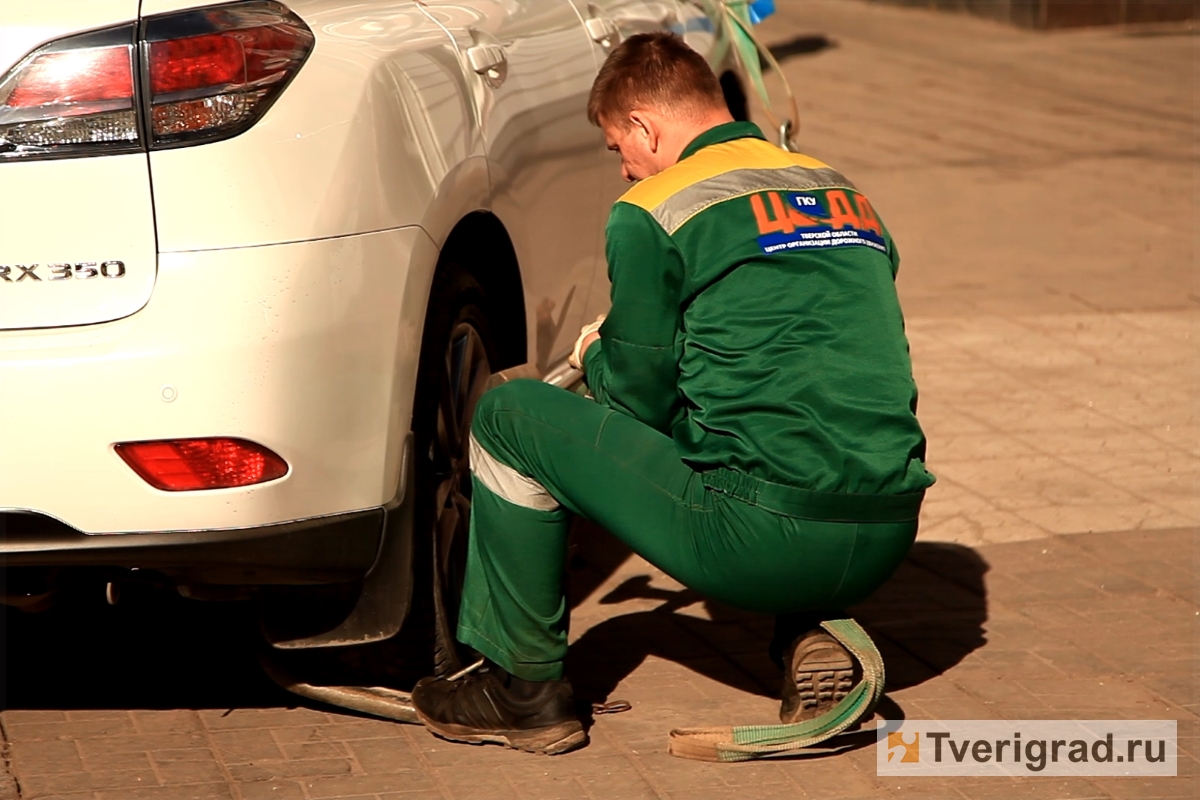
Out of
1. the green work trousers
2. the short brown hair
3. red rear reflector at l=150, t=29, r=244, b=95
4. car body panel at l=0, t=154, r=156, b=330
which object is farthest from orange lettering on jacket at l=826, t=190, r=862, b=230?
car body panel at l=0, t=154, r=156, b=330

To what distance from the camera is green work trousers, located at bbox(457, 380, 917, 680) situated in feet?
11.1

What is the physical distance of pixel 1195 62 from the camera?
14500mm

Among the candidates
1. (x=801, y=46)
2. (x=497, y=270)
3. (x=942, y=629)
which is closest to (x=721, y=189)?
(x=497, y=270)

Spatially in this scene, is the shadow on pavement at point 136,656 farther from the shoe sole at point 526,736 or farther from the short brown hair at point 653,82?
the short brown hair at point 653,82

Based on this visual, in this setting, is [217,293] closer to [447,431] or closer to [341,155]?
[341,155]

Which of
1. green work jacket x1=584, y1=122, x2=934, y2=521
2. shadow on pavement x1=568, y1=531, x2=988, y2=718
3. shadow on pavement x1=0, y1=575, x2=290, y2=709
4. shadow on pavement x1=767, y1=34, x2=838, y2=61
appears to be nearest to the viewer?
green work jacket x1=584, y1=122, x2=934, y2=521

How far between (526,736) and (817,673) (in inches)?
23.9

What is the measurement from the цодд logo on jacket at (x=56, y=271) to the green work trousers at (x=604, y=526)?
86 centimetres

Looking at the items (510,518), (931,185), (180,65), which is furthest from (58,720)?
(931,185)

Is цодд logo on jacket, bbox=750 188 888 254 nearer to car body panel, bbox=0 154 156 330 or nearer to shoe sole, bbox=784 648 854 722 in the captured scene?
shoe sole, bbox=784 648 854 722

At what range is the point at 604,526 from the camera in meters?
3.48

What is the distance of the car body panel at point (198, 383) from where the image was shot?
9.74 feet

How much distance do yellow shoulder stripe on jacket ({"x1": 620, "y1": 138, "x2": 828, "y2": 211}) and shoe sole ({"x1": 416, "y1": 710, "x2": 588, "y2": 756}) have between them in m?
1.08

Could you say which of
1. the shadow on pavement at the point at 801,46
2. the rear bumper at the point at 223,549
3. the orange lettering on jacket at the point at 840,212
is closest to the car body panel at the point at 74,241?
the rear bumper at the point at 223,549
